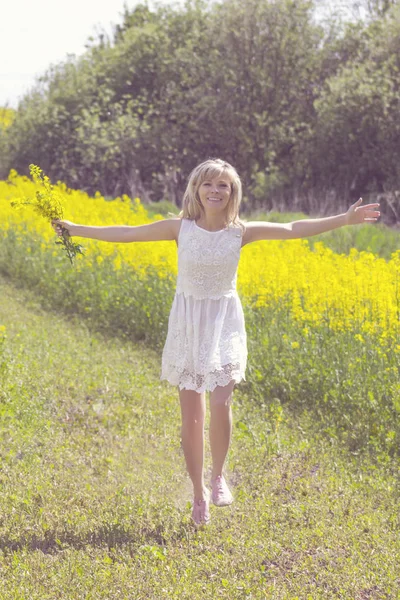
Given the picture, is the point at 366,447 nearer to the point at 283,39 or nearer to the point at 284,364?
the point at 284,364

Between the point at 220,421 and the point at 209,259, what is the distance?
0.84m

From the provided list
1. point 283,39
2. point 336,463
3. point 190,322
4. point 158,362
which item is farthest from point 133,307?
point 283,39

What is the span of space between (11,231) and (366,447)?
8.55 metres

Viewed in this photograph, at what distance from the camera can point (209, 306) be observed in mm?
4703

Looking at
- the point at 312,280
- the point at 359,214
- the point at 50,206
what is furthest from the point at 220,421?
the point at 312,280

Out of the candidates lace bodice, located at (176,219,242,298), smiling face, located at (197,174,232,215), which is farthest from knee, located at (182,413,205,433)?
smiling face, located at (197,174,232,215)

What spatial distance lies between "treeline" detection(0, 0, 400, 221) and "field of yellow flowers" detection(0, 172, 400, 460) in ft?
26.3

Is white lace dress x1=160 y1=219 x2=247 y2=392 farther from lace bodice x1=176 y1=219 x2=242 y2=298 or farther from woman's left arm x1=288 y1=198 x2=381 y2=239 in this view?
woman's left arm x1=288 y1=198 x2=381 y2=239

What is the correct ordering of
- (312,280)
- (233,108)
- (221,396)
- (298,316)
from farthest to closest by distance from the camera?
1. (233,108)
2. (312,280)
3. (298,316)
4. (221,396)

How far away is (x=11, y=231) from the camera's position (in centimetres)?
1332

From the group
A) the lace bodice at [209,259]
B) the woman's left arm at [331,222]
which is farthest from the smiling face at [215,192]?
the woman's left arm at [331,222]

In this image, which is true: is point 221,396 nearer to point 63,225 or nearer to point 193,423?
point 193,423

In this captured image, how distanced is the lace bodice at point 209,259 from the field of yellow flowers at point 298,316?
3.06ft

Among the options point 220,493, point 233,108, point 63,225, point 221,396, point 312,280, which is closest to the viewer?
point 221,396
